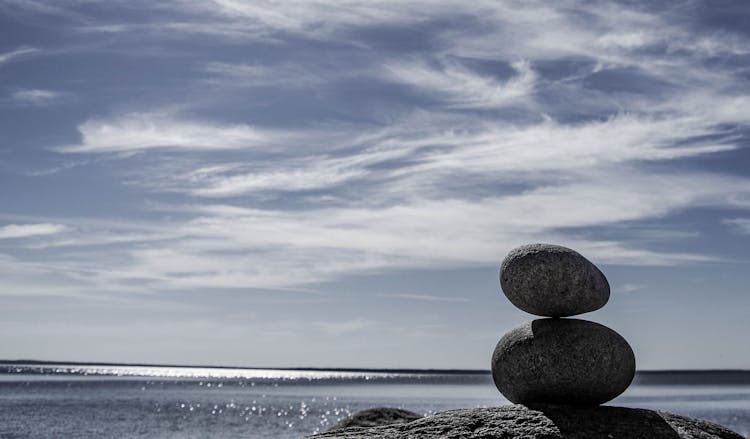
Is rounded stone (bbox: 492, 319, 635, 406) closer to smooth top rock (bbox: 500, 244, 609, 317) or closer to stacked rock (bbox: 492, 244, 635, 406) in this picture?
stacked rock (bbox: 492, 244, 635, 406)

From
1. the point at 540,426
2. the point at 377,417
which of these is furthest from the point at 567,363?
the point at 377,417

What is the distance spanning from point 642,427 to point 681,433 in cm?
59

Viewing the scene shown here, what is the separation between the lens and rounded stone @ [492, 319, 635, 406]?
13695 millimetres

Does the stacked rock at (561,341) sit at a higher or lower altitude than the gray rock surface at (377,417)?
higher

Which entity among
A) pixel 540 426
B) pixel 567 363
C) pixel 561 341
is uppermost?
pixel 561 341

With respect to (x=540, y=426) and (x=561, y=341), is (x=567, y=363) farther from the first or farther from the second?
(x=540, y=426)

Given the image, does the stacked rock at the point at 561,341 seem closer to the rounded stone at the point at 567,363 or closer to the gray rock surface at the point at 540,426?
the rounded stone at the point at 567,363

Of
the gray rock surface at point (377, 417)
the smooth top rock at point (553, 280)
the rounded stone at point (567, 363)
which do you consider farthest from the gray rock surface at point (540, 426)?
the gray rock surface at point (377, 417)

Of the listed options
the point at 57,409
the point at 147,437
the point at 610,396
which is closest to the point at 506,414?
the point at 610,396

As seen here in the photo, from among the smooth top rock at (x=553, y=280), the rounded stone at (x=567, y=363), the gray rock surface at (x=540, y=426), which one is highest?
the smooth top rock at (x=553, y=280)

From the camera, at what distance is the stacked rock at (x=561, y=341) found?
45.0ft

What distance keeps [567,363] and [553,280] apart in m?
1.18

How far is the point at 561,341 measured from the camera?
13.8m

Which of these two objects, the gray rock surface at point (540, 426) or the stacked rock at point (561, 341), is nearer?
the gray rock surface at point (540, 426)
